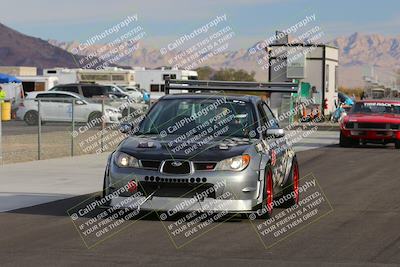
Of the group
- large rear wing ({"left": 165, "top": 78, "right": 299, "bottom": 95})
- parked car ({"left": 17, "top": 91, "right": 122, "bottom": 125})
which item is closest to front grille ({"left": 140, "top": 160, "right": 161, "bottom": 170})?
large rear wing ({"left": 165, "top": 78, "right": 299, "bottom": 95})

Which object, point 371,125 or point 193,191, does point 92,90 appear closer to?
point 371,125

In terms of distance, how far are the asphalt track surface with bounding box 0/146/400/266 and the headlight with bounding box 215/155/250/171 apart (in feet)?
2.16

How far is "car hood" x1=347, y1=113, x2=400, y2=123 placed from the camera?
2697 centimetres

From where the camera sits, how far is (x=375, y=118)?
2706 cm

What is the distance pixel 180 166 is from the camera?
34.6ft

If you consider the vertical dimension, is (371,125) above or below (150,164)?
below

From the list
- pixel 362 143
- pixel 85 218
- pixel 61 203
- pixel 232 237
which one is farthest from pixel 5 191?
pixel 362 143

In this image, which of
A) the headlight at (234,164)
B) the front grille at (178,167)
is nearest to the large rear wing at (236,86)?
the headlight at (234,164)

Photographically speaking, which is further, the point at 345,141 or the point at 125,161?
the point at 345,141

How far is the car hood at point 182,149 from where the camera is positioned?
1063 centimetres

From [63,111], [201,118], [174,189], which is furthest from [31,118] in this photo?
[174,189]

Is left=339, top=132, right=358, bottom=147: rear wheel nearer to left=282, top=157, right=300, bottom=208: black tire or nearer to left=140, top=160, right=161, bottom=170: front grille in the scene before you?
left=282, top=157, right=300, bottom=208: black tire

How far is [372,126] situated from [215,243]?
18.2 metres

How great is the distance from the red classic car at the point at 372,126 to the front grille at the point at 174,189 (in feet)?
56.2
